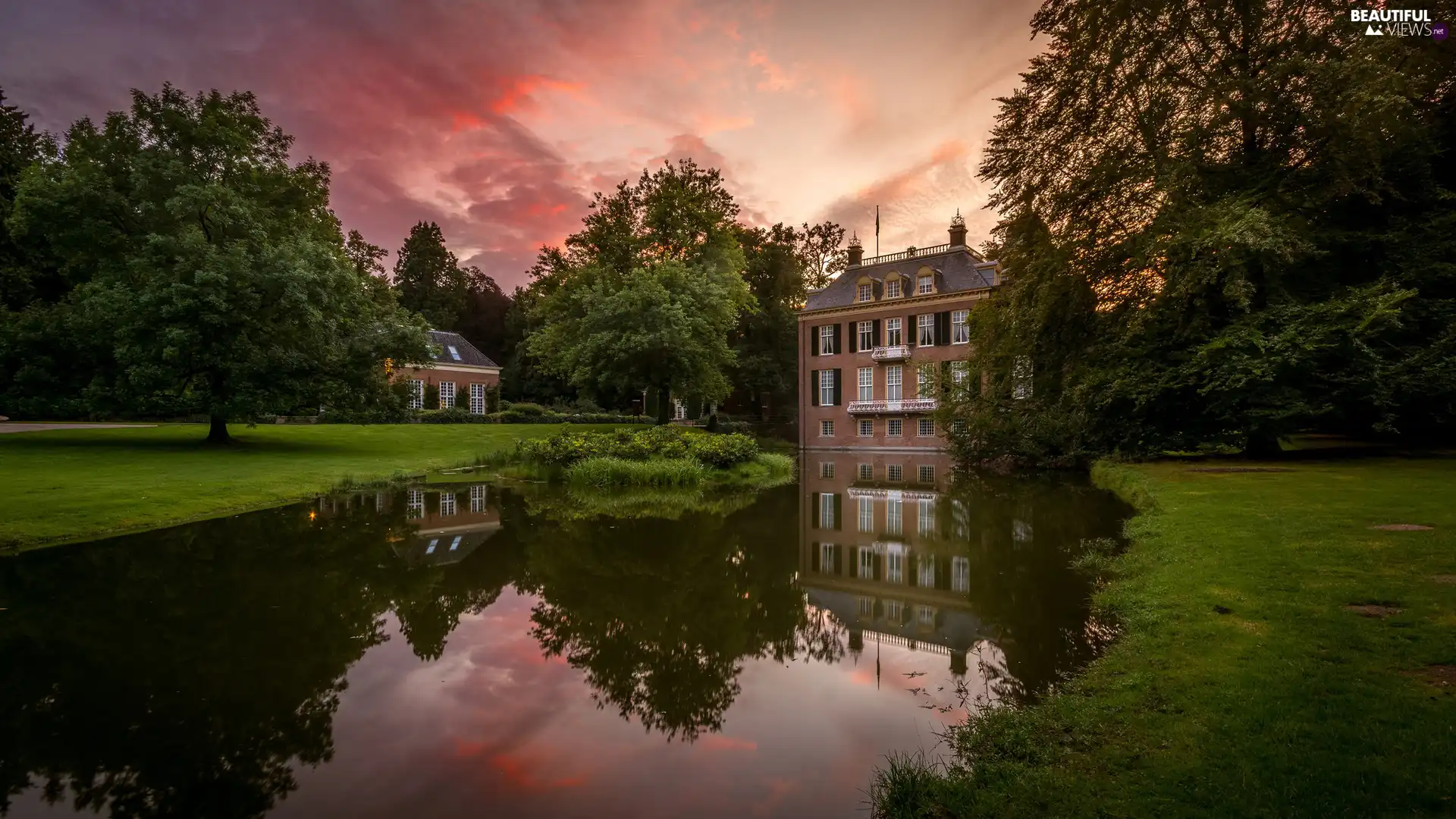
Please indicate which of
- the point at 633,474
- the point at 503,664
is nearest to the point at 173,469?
the point at 633,474

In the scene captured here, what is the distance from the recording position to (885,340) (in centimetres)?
3759

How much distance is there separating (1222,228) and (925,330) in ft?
72.7

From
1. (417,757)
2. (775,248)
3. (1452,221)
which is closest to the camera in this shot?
(417,757)

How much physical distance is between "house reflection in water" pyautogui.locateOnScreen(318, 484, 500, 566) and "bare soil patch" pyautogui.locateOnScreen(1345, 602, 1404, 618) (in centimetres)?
954

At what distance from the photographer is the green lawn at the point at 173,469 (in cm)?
1077

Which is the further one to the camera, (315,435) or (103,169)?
(315,435)

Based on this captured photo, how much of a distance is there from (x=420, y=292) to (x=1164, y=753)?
6299cm

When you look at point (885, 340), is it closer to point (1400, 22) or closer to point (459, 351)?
point (1400, 22)

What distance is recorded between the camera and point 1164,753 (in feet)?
11.3

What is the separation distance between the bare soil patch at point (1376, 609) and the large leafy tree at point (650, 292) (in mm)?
24832

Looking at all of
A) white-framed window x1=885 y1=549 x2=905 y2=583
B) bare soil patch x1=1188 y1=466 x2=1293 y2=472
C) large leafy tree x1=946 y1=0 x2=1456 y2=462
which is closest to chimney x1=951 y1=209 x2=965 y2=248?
large leafy tree x1=946 y1=0 x2=1456 y2=462

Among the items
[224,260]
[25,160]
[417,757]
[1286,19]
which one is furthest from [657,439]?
[25,160]

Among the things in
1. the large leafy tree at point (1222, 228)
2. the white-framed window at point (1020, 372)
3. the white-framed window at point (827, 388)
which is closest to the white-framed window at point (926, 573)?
the large leafy tree at point (1222, 228)

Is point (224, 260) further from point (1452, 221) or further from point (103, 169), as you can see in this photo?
point (1452, 221)
